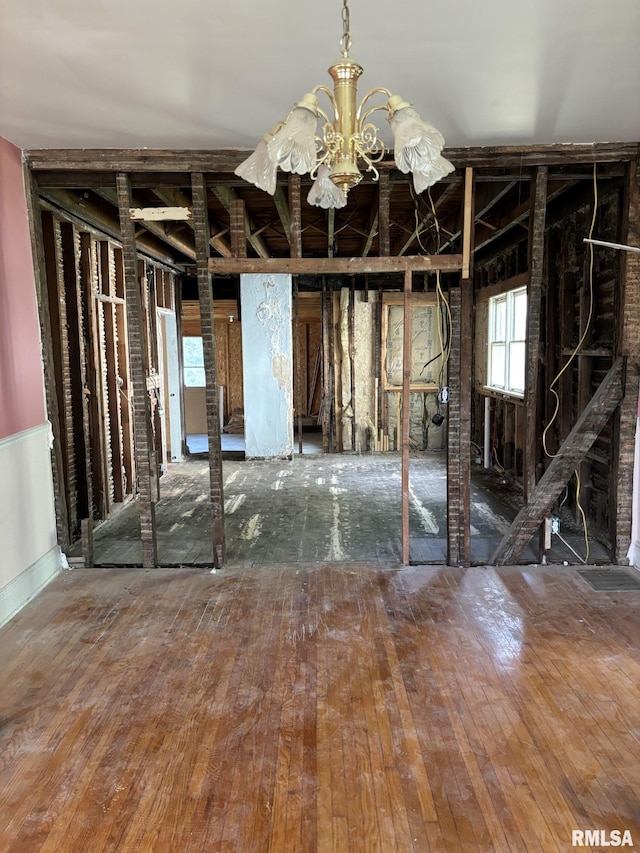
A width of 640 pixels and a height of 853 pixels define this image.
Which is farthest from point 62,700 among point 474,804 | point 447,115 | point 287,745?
point 447,115

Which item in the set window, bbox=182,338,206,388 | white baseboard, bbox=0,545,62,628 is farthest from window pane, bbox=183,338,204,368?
white baseboard, bbox=0,545,62,628

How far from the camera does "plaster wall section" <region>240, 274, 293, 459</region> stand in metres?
7.98

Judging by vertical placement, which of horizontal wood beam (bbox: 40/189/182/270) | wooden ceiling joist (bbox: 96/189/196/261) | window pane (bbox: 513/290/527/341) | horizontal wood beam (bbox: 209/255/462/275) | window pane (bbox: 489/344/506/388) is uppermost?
wooden ceiling joist (bbox: 96/189/196/261)

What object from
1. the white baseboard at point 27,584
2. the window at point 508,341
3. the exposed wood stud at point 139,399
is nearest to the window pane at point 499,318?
the window at point 508,341

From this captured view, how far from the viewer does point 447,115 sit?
10.5 feet

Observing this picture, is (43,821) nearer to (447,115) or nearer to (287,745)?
(287,745)

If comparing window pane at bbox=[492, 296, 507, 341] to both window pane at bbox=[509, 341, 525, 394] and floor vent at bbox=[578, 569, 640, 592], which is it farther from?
floor vent at bbox=[578, 569, 640, 592]

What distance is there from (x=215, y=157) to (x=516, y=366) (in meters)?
4.11

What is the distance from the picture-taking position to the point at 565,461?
3949 mm

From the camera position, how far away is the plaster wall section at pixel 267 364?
7.98 metres

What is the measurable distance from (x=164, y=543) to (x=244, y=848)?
303cm

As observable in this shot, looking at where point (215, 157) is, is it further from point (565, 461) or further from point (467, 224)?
point (565, 461)

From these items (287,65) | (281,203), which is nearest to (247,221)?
(281,203)

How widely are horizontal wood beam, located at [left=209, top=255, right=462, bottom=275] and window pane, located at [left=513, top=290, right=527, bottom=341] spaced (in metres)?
2.83
